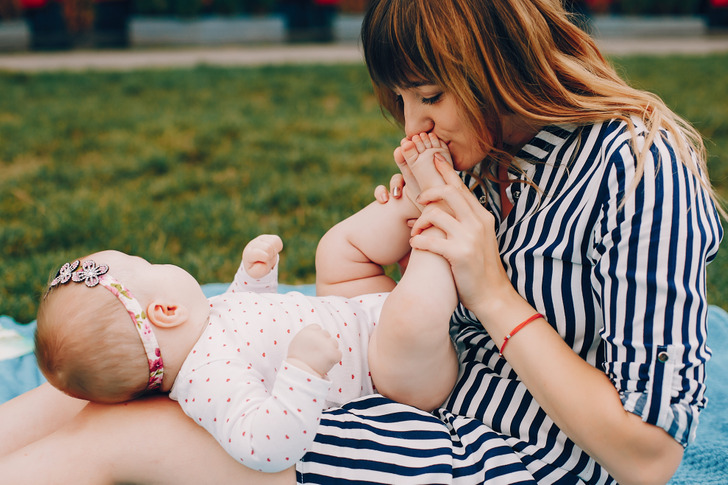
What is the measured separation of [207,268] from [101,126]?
9.15 feet

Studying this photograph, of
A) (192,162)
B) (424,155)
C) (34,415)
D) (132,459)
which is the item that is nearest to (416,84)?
(424,155)

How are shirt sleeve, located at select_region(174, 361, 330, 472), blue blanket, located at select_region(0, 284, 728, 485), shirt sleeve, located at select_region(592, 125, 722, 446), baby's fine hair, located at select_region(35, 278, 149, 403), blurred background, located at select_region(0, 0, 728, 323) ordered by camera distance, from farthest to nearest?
1. blurred background, located at select_region(0, 0, 728, 323)
2. blue blanket, located at select_region(0, 284, 728, 485)
3. baby's fine hair, located at select_region(35, 278, 149, 403)
4. shirt sleeve, located at select_region(174, 361, 330, 472)
5. shirt sleeve, located at select_region(592, 125, 722, 446)

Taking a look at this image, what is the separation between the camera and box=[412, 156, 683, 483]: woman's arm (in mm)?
1243

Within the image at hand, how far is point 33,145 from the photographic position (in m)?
4.85

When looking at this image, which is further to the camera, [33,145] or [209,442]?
[33,145]

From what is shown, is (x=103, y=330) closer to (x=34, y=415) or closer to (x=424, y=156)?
(x=34, y=415)

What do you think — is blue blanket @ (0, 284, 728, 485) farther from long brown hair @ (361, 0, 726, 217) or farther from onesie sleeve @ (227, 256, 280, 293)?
long brown hair @ (361, 0, 726, 217)

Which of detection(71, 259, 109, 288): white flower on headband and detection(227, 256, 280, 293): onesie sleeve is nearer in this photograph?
detection(71, 259, 109, 288): white flower on headband

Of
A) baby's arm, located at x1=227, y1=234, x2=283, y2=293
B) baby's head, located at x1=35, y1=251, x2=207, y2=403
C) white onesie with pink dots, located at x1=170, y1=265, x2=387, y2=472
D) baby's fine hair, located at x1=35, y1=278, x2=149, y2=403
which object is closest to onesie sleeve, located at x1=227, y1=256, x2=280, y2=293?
baby's arm, located at x1=227, y1=234, x2=283, y2=293

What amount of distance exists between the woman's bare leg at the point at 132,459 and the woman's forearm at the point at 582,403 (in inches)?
20.3

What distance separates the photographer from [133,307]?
1.50 metres

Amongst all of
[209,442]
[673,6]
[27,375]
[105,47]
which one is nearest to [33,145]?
[27,375]

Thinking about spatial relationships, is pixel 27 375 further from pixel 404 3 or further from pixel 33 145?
pixel 33 145

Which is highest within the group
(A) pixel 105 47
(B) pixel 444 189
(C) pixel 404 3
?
(C) pixel 404 3
